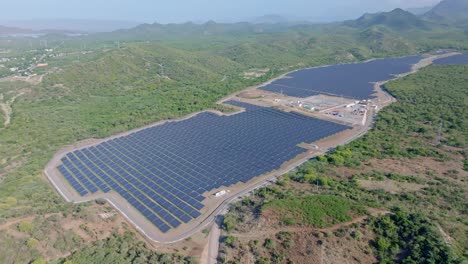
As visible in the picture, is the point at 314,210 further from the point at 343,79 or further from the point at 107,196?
the point at 343,79

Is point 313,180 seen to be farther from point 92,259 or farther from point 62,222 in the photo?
point 62,222

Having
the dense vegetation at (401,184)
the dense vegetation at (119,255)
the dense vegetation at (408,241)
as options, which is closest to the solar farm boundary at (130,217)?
the dense vegetation at (401,184)

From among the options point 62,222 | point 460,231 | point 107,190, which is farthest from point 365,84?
point 62,222

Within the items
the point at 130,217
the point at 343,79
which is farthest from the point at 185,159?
the point at 343,79

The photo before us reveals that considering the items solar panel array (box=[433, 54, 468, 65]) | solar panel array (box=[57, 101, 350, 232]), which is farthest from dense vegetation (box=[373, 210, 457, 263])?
solar panel array (box=[433, 54, 468, 65])

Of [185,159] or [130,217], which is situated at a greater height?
[185,159]

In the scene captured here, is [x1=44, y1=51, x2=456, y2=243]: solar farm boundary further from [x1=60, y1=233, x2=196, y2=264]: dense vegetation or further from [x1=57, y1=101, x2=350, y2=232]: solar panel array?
[x1=60, y1=233, x2=196, y2=264]: dense vegetation

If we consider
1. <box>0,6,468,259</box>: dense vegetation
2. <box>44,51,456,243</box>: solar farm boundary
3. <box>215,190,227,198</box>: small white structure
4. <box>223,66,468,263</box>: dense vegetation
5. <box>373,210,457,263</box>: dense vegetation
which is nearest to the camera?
<box>373,210,457,263</box>: dense vegetation
